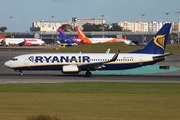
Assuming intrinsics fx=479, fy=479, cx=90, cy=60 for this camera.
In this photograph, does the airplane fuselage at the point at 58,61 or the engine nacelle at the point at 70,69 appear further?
the airplane fuselage at the point at 58,61

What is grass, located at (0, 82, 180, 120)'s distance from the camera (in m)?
26.2

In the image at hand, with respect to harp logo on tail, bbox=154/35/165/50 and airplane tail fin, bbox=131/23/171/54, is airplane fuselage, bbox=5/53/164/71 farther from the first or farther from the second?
harp logo on tail, bbox=154/35/165/50

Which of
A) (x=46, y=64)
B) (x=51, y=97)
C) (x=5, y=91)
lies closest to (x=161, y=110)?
(x=51, y=97)

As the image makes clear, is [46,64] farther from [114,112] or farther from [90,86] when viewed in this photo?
[114,112]

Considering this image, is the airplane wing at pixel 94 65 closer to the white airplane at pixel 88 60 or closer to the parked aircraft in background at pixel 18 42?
the white airplane at pixel 88 60

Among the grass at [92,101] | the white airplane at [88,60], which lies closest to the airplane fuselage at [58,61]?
the white airplane at [88,60]

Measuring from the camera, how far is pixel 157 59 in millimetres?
56656

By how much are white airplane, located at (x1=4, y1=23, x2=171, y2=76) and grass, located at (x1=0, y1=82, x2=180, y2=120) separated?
1058 centimetres

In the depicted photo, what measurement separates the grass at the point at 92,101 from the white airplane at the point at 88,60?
34.7 feet

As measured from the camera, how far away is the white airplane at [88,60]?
5481 centimetres

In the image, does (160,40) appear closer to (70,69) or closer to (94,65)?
(94,65)

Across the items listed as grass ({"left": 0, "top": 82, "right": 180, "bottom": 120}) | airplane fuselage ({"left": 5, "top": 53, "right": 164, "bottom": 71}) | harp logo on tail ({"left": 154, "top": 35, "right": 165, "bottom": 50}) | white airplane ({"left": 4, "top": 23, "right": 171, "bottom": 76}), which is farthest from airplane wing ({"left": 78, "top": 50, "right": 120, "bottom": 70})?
grass ({"left": 0, "top": 82, "right": 180, "bottom": 120})

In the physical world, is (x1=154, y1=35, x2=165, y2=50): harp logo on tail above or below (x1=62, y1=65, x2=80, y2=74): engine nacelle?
above

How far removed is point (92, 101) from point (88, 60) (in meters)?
24.0
